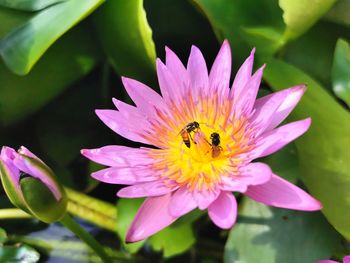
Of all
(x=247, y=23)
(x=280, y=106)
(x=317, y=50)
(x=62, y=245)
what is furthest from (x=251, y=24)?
(x=62, y=245)

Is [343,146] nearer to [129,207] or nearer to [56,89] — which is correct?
[129,207]

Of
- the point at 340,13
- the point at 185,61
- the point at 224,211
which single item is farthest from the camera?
the point at 185,61

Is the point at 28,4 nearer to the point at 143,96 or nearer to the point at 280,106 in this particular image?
the point at 143,96

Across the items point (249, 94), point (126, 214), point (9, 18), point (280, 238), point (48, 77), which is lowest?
point (280, 238)

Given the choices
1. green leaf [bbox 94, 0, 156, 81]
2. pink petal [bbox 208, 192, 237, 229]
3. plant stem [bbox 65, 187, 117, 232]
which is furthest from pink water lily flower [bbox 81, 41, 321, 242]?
plant stem [bbox 65, 187, 117, 232]

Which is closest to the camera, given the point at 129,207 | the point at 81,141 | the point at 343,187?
the point at 343,187

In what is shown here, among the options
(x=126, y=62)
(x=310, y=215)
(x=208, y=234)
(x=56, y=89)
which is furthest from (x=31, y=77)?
(x=310, y=215)
